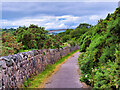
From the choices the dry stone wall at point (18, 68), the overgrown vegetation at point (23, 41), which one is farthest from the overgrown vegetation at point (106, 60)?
the overgrown vegetation at point (23, 41)

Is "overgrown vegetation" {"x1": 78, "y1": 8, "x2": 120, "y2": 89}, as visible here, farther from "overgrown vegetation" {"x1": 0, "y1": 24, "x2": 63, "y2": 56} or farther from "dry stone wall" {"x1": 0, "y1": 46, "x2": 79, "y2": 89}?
"overgrown vegetation" {"x1": 0, "y1": 24, "x2": 63, "y2": 56}

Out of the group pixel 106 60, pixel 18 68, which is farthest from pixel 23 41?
pixel 106 60

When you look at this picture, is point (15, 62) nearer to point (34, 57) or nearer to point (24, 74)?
point (24, 74)

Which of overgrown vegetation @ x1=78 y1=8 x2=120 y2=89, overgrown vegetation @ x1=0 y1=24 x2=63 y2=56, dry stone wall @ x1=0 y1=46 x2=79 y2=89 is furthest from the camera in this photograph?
overgrown vegetation @ x1=0 y1=24 x2=63 y2=56

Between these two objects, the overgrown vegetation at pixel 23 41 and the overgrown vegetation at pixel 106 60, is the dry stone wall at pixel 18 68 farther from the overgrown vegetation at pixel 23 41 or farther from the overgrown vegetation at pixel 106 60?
the overgrown vegetation at pixel 106 60

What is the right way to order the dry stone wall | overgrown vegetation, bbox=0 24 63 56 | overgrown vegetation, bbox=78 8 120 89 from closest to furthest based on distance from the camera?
overgrown vegetation, bbox=78 8 120 89, the dry stone wall, overgrown vegetation, bbox=0 24 63 56

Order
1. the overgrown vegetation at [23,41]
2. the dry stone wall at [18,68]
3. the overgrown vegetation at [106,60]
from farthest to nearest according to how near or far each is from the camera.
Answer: the overgrown vegetation at [23,41]
the dry stone wall at [18,68]
the overgrown vegetation at [106,60]

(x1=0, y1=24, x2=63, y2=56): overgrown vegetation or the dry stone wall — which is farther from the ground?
(x1=0, y1=24, x2=63, y2=56): overgrown vegetation

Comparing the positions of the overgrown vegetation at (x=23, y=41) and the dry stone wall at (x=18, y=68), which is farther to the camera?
the overgrown vegetation at (x=23, y=41)

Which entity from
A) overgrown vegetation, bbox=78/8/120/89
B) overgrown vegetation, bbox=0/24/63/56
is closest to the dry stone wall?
Result: overgrown vegetation, bbox=0/24/63/56

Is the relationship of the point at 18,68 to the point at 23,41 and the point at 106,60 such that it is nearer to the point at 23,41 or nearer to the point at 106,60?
the point at 106,60

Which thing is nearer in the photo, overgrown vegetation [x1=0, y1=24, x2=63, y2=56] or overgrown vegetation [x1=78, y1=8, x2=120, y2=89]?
overgrown vegetation [x1=78, y1=8, x2=120, y2=89]

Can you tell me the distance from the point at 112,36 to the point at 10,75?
13.6 feet

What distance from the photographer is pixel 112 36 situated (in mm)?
5039
